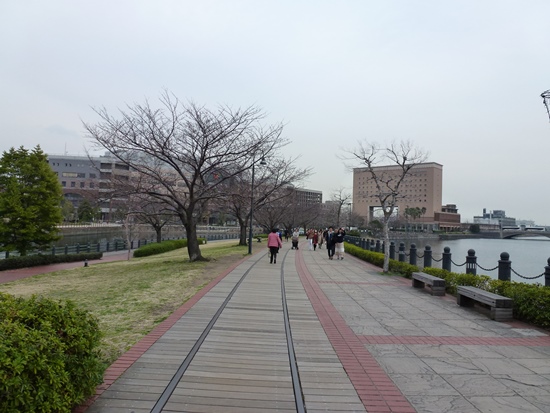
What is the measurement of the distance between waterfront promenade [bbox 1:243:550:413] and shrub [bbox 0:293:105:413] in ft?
1.41

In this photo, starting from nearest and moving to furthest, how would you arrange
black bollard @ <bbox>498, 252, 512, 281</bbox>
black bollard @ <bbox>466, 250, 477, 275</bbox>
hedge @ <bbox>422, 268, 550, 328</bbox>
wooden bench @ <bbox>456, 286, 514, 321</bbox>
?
1. hedge @ <bbox>422, 268, 550, 328</bbox>
2. wooden bench @ <bbox>456, 286, 514, 321</bbox>
3. black bollard @ <bbox>498, 252, 512, 281</bbox>
4. black bollard @ <bbox>466, 250, 477, 275</bbox>

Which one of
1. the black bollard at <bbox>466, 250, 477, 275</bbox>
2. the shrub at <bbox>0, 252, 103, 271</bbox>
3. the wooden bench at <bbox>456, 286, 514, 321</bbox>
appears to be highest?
the black bollard at <bbox>466, 250, 477, 275</bbox>

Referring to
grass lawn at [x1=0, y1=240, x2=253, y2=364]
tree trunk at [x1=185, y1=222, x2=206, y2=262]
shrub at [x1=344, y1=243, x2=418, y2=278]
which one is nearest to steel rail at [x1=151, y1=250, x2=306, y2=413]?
grass lawn at [x1=0, y1=240, x2=253, y2=364]

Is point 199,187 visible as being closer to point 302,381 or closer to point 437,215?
point 302,381

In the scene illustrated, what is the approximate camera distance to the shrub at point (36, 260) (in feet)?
74.8

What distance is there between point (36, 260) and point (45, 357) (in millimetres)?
24815

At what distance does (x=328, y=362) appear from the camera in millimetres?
5324

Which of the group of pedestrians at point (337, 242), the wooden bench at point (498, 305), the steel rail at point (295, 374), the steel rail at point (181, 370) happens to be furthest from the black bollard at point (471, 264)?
the group of pedestrians at point (337, 242)

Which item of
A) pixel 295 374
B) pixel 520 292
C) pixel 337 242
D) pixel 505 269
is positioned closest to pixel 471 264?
pixel 505 269

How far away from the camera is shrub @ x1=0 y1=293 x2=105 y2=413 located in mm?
2783

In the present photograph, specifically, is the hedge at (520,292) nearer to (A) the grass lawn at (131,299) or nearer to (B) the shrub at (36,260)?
(A) the grass lawn at (131,299)

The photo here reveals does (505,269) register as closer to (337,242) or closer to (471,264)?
(471,264)

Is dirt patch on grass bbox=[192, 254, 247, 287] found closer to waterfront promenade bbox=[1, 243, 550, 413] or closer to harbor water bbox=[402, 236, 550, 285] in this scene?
waterfront promenade bbox=[1, 243, 550, 413]

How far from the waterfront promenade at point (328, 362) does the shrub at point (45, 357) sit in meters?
0.43
